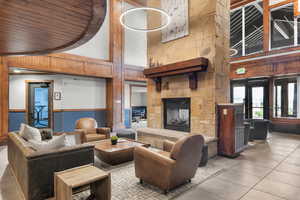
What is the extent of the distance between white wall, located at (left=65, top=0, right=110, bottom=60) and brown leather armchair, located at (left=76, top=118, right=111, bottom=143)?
3299 mm

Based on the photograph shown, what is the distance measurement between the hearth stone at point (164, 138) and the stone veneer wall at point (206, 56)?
0.27 meters

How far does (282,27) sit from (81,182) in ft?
32.7

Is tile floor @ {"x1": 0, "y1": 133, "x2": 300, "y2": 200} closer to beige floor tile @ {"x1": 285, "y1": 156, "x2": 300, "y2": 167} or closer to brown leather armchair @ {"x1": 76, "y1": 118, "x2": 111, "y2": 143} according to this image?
beige floor tile @ {"x1": 285, "y1": 156, "x2": 300, "y2": 167}

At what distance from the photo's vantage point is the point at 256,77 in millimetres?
7484

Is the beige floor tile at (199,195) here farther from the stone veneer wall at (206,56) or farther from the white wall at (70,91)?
the white wall at (70,91)

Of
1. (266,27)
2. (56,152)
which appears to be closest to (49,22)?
(56,152)

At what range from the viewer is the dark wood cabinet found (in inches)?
154

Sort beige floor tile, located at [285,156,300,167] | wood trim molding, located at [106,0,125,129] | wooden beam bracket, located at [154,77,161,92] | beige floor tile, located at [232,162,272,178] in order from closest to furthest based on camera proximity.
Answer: beige floor tile, located at [232,162,272,178]
beige floor tile, located at [285,156,300,167]
wooden beam bracket, located at [154,77,161,92]
wood trim molding, located at [106,0,125,129]

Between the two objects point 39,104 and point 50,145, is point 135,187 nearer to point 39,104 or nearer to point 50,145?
point 50,145

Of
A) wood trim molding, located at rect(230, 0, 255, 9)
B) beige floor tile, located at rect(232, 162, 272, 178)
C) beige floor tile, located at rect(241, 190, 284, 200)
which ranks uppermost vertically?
wood trim molding, located at rect(230, 0, 255, 9)

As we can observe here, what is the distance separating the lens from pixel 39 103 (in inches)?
289

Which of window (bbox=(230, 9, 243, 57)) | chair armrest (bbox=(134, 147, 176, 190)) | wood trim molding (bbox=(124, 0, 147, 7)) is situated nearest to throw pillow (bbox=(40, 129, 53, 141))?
chair armrest (bbox=(134, 147, 176, 190))

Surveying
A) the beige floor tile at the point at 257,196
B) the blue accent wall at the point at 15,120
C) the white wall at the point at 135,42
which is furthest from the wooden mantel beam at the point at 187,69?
the blue accent wall at the point at 15,120

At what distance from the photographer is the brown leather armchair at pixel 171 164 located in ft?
7.55
